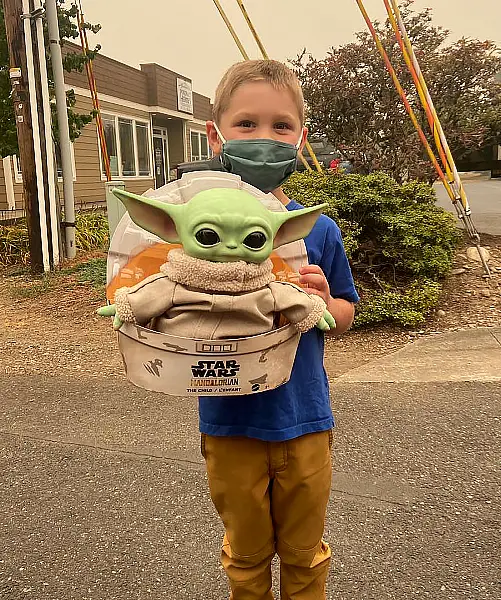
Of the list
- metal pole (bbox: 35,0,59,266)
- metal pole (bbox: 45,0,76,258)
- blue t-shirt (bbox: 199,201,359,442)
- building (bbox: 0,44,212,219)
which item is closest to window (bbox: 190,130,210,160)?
building (bbox: 0,44,212,219)

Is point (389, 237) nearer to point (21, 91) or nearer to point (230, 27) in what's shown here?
point (230, 27)

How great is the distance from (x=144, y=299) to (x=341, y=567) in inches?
65.7

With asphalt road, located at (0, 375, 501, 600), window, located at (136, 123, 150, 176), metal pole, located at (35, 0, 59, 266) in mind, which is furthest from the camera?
window, located at (136, 123, 150, 176)

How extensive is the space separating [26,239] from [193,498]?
7455mm

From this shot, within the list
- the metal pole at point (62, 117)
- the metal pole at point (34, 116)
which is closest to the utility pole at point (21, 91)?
the metal pole at point (34, 116)

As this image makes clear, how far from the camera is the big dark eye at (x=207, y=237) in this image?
123 cm

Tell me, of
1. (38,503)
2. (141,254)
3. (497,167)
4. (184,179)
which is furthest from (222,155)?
(497,167)

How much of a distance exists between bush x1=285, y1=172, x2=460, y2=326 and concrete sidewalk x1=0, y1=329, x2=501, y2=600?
4.23 ft

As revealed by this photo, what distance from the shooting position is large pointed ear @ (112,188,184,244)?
127cm

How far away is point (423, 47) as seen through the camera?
335 inches

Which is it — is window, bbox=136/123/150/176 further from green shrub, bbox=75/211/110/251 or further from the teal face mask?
the teal face mask

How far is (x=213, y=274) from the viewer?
1239 millimetres

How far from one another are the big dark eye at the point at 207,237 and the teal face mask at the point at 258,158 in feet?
1.47

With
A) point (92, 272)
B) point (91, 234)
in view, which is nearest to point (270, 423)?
point (92, 272)
